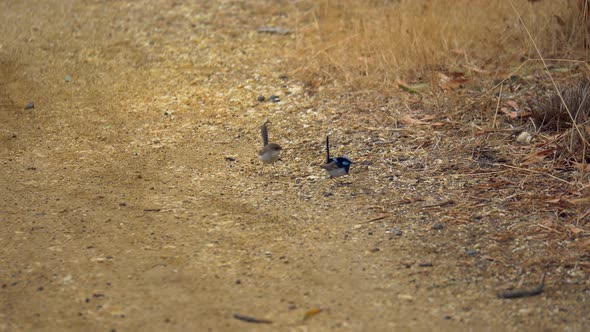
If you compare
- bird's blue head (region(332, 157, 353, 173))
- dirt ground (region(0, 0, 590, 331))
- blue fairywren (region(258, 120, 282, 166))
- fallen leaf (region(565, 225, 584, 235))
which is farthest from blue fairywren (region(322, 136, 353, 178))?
fallen leaf (region(565, 225, 584, 235))

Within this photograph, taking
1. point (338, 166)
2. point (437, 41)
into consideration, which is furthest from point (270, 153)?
point (437, 41)

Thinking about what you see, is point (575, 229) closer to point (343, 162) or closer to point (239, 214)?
point (343, 162)

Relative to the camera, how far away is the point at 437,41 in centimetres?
603

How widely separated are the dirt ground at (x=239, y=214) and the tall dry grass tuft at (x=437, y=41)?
377 millimetres

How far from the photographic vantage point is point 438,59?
19.3 feet

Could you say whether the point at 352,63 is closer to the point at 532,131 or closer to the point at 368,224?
the point at 532,131

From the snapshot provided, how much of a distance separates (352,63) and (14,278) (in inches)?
135

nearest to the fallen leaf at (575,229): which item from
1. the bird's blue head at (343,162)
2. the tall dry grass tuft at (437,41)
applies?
the bird's blue head at (343,162)

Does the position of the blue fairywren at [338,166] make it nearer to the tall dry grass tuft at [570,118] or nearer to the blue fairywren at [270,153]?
the blue fairywren at [270,153]

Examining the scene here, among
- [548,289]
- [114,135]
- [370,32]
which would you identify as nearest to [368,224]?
[548,289]

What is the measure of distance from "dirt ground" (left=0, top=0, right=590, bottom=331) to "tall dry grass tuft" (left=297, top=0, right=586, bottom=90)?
377mm

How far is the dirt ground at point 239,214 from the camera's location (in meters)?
3.11

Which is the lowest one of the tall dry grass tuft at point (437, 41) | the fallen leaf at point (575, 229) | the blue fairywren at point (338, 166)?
the fallen leaf at point (575, 229)

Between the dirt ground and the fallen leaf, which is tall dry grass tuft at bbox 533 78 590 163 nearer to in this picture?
the dirt ground
